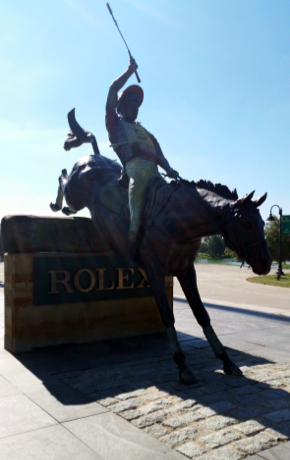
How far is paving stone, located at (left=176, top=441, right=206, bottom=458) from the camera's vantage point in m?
2.76

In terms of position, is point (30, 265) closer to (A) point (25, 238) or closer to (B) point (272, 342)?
(A) point (25, 238)

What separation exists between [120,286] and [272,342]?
8.25 feet

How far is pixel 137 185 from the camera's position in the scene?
197 inches

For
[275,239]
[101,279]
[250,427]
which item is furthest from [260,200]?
[275,239]

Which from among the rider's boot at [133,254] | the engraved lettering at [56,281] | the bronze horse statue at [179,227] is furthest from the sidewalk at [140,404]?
the rider's boot at [133,254]

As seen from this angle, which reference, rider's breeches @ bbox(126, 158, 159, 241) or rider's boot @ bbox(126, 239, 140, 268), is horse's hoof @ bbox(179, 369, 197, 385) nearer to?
rider's boot @ bbox(126, 239, 140, 268)

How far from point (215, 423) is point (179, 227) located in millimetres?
2044

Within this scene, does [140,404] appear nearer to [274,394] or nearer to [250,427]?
[250,427]

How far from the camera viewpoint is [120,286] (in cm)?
663

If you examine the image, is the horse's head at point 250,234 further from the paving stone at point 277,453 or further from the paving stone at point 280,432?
the paving stone at point 277,453

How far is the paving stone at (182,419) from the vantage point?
3215mm

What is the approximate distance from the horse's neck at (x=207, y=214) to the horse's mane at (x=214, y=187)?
0.05m

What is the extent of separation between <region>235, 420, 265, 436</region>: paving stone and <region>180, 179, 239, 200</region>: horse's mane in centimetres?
207

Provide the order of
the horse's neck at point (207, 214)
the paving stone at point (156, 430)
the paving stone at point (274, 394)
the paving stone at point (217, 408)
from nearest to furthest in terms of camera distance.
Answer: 1. the paving stone at point (156, 430)
2. the paving stone at point (217, 408)
3. the paving stone at point (274, 394)
4. the horse's neck at point (207, 214)
